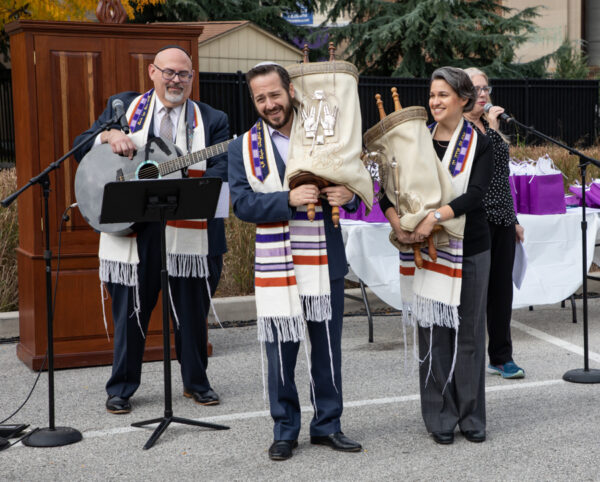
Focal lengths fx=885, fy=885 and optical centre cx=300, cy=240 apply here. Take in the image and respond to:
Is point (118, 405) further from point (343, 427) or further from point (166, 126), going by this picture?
point (166, 126)

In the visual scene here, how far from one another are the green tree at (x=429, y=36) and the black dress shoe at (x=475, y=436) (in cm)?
1626

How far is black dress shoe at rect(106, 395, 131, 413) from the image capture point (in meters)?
5.50

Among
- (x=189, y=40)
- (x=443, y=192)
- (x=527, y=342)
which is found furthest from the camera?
(x=527, y=342)

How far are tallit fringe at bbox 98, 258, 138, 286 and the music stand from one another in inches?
23.6

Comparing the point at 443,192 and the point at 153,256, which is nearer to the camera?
the point at 443,192

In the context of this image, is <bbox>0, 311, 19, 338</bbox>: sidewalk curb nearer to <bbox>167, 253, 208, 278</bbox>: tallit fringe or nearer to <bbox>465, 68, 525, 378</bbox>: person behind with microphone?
<bbox>167, 253, 208, 278</bbox>: tallit fringe

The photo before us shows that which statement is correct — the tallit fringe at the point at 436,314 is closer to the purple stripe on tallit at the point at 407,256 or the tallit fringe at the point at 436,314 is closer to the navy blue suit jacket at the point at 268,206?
the purple stripe on tallit at the point at 407,256

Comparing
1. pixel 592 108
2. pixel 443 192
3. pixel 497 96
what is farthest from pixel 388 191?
pixel 592 108

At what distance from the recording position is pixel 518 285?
683 cm

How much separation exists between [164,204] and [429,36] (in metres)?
16.3

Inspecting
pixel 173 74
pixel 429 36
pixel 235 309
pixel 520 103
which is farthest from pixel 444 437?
pixel 429 36

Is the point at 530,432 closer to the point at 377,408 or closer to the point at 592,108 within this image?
the point at 377,408

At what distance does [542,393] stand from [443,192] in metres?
1.95

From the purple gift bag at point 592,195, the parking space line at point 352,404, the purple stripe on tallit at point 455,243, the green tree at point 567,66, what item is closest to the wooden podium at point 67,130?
the parking space line at point 352,404
